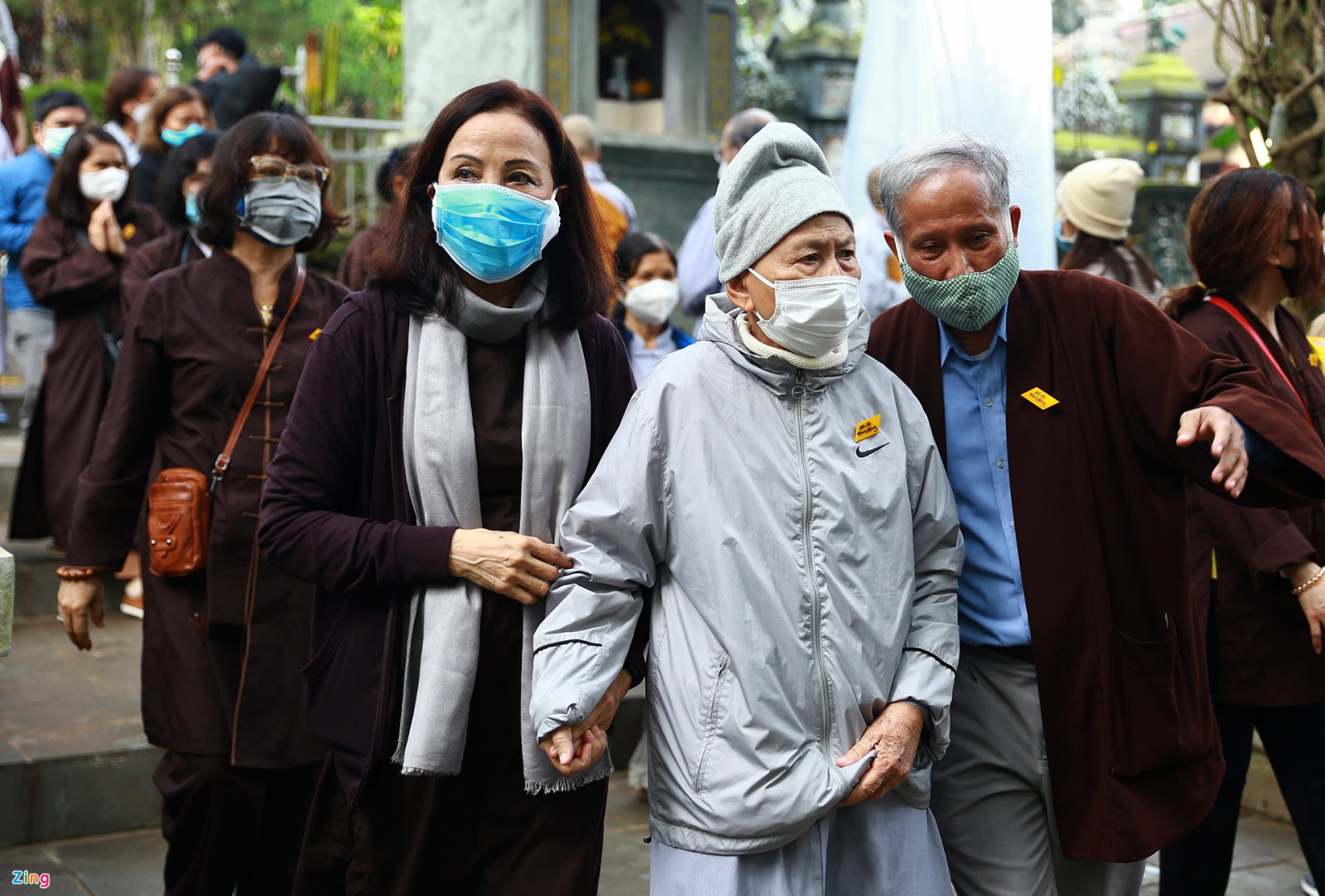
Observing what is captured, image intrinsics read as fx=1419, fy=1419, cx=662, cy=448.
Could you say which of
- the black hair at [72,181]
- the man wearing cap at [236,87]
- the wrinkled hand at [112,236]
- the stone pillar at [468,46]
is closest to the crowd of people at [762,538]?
the wrinkled hand at [112,236]

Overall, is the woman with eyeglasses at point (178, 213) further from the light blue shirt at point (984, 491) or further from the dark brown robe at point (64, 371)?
the light blue shirt at point (984, 491)

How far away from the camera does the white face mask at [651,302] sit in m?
5.66

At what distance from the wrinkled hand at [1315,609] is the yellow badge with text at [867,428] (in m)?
1.44

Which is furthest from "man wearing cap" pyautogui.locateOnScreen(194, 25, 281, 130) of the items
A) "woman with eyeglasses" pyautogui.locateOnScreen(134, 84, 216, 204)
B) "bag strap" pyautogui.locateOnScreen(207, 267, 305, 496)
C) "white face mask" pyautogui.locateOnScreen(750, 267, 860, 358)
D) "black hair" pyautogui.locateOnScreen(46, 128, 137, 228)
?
"white face mask" pyautogui.locateOnScreen(750, 267, 860, 358)

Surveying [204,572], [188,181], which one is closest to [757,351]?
[204,572]

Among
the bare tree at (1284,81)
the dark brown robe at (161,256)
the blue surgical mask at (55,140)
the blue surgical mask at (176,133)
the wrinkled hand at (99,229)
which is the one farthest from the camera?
the blue surgical mask at (55,140)

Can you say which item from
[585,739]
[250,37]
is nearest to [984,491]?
[585,739]

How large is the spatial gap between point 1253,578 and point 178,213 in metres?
3.77

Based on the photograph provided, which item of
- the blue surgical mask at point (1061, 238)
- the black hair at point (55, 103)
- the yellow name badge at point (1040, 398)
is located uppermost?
the black hair at point (55, 103)

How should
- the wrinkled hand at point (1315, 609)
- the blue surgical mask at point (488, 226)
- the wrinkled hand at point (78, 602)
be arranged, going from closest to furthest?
the blue surgical mask at point (488, 226) < the wrinkled hand at point (1315, 609) < the wrinkled hand at point (78, 602)

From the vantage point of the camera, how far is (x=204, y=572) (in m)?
3.64

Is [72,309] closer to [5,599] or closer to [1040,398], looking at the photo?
[5,599]

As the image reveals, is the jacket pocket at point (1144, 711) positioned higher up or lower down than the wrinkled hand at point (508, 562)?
lower down

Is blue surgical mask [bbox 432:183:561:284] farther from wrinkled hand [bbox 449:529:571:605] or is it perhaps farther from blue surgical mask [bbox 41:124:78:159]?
blue surgical mask [bbox 41:124:78:159]
